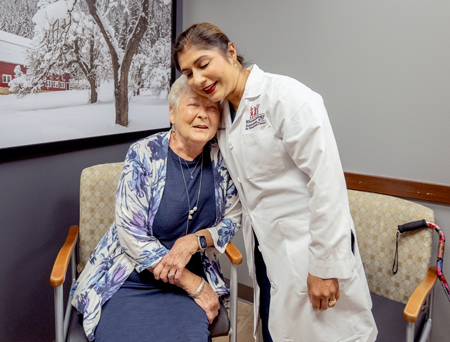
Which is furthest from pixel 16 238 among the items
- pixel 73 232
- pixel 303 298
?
pixel 303 298

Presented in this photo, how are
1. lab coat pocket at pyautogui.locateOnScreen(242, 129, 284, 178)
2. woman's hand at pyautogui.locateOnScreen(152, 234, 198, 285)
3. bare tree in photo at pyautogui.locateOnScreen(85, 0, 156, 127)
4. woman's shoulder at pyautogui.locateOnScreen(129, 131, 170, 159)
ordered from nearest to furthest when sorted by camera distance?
lab coat pocket at pyautogui.locateOnScreen(242, 129, 284, 178)
woman's hand at pyautogui.locateOnScreen(152, 234, 198, 285)
woman's shoulder at pyautogui.locateOnScreen(129, 131, 170, 159)
bare tree in photo at pyautogui.locateOnScreen(85, 0, 156, 127)

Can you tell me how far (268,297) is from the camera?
1.40 m

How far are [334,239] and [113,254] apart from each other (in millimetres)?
881

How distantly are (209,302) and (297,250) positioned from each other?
43cm

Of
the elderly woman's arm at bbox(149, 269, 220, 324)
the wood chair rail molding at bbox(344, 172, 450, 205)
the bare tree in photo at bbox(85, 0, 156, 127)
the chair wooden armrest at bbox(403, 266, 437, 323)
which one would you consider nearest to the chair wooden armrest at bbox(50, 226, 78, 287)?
the elderly woman's arm at bbox(149, 269, 220, 324)

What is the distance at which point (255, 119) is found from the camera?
122 cm

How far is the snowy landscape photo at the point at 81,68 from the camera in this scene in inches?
56.0

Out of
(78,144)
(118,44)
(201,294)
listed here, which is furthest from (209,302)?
(118,44)

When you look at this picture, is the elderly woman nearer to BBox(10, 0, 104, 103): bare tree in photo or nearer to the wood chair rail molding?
BBox(10, 0, 104, 103): bare tree in photo

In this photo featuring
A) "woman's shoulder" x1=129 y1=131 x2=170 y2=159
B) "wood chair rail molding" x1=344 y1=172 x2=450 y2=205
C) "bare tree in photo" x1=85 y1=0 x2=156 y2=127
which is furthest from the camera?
"bare tree in photo" x1=85 y1=0 x2=156 y2=127

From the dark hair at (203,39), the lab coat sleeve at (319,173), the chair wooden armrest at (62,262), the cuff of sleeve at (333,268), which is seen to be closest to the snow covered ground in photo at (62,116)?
the chair wooden armrest at (62,262)

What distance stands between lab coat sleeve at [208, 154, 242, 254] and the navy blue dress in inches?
1.6

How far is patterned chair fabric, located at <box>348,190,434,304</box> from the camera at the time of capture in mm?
1564

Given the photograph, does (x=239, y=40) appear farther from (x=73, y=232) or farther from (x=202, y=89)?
(x=73, y=232)
